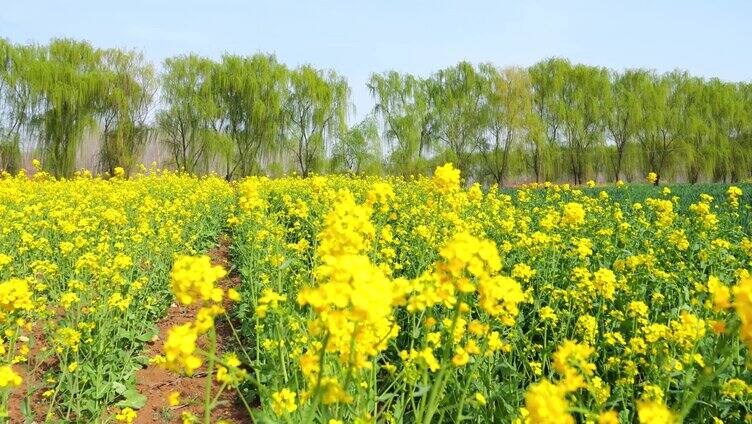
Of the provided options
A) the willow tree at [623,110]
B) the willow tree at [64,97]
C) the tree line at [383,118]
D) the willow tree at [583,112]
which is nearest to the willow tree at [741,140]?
the tree line at [383,118]

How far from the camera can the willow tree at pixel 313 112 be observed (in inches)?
1097

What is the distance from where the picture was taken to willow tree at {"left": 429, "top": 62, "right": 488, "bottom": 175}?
30500 mm

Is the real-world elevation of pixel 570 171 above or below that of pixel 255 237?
above

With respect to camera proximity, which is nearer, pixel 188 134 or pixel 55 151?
pixel 55 151

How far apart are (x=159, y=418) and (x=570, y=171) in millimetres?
30737

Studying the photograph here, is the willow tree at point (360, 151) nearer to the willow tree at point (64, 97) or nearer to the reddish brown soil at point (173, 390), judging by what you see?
the willow tree at point (64, 97)

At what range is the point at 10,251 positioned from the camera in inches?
236

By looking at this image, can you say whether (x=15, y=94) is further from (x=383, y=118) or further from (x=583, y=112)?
(x=583, y=112)

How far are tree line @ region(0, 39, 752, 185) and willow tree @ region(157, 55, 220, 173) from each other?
5 centimetres

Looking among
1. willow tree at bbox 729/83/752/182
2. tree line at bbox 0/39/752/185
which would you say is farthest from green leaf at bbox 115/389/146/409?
willow tree at bbox 729/83/752/182

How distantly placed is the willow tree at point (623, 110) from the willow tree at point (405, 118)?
9.92 m

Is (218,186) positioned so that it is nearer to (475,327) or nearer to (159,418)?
(159,418)

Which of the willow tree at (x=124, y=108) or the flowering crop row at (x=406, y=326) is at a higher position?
the willow tree at (x=124, y=108)

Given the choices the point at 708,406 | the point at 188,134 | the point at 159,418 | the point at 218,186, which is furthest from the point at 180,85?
the point at 708,406
